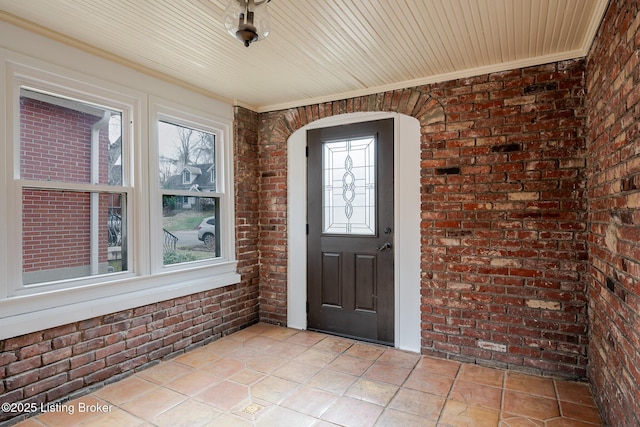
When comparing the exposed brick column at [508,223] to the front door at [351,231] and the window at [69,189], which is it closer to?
the front door at [351,231]

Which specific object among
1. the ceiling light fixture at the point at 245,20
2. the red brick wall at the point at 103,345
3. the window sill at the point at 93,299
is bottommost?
the red brick wall at the point at 103,345

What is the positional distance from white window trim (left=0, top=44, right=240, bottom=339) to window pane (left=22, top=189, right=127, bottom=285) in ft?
0.22

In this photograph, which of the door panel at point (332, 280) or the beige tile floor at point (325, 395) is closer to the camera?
the beige tile floor at point (325, 395)

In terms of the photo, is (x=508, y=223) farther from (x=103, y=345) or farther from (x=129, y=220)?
(x=103, y=345)

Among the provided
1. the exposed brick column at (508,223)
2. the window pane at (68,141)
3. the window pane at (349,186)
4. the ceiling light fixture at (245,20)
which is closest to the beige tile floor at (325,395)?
the exposed brick column at (508,223)

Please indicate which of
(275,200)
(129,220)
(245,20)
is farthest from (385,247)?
(245,20)

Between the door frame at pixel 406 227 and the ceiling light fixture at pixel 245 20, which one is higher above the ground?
the ceiling light fixture at pixel 245 20

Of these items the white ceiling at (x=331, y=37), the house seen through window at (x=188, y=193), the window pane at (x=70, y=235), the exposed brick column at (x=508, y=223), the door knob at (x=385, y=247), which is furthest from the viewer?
the door knob at (x=385, y=247)

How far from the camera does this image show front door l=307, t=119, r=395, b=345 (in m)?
3.51

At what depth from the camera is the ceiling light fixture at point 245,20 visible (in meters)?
1.64

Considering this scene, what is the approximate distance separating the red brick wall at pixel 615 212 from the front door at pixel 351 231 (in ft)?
5.13

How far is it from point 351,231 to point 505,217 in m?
1.42

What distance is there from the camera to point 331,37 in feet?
8.25

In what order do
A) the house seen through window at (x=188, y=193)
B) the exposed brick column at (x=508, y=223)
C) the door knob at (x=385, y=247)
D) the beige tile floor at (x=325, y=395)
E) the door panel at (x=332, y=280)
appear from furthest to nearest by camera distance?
the door panel at (x=332, y=280) → the door knob at (x=385, y=247) → the house seen through window at (x=188, y=193) → the exposed brick column at (x=508, y=223) → the beige tile floor at (x=325, y=395)
